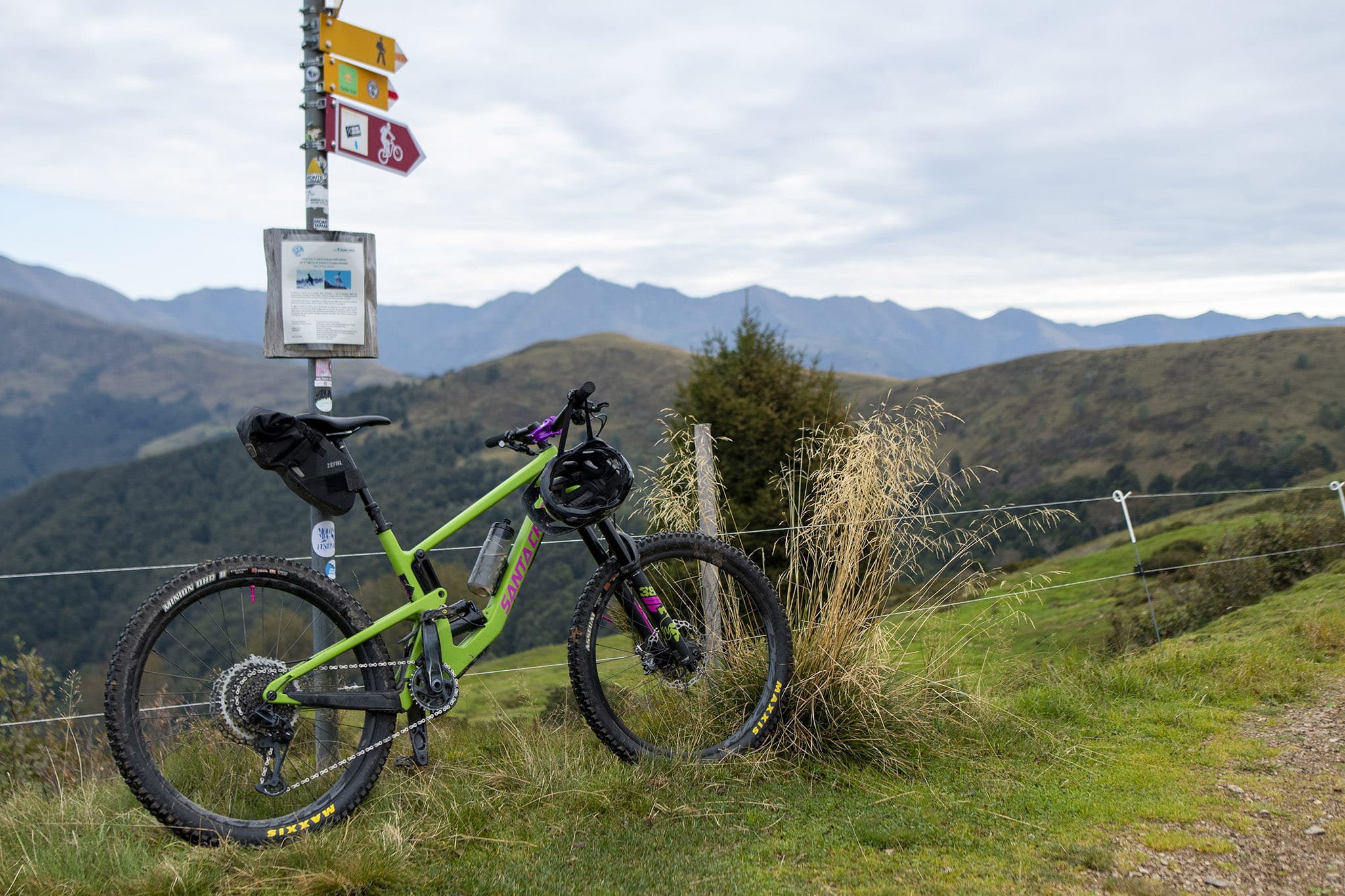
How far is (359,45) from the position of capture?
412 cm

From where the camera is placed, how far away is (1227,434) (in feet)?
233

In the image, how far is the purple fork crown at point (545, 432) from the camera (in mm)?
3787

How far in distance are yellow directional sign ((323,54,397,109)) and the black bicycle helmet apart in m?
1.83

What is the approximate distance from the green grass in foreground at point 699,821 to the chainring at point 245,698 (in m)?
0.38

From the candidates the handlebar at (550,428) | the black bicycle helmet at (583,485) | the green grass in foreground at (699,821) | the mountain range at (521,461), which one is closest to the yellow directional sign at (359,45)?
the handlebar at (550,428)

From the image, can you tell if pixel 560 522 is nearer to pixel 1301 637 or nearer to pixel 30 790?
pixel 30 790

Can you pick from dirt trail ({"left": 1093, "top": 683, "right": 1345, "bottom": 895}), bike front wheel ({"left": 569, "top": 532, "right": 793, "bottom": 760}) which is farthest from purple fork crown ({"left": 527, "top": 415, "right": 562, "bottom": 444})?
dirt trail ({"left": 1093, "top": 683, "right": 1345, "bottom": 895})

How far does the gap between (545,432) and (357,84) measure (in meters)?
1.77

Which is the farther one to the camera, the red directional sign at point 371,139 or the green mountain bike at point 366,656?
the red directional sign at point 371,139

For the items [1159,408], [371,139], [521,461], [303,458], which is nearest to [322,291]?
[371,139]

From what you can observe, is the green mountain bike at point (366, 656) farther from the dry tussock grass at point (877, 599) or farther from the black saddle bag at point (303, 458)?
the dry tussock grass at point (877, 599)

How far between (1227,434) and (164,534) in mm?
102874

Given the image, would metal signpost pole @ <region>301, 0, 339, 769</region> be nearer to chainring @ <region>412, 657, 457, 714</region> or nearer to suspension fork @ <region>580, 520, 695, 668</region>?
chainring @ <region>412, 657, 457, 714</region>

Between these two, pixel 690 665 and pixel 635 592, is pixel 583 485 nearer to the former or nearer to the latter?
pixel 635 592
